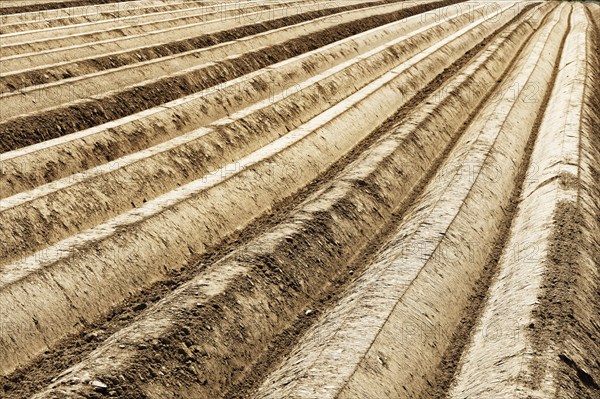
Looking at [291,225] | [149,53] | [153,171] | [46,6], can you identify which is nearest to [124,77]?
[149,53]

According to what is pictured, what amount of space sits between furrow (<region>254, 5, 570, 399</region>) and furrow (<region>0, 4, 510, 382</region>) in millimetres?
2372

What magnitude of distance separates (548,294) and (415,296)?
4.97 feet

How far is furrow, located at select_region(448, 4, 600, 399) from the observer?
7039 mm

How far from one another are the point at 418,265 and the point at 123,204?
4.76 metres

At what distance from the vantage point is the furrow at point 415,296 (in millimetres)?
7121

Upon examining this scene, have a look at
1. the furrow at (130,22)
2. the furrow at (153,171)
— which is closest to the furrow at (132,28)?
the furrow at (130,22)

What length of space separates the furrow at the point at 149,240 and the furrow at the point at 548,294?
393 centimetres

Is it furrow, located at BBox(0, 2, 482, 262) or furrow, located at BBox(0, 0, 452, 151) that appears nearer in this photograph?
furrow, located at BBox(0, 2, 482, 262)

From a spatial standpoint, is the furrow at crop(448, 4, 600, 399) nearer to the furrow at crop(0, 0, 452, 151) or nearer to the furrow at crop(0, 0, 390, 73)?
the furrow at crop(0, 0, 452, 151)

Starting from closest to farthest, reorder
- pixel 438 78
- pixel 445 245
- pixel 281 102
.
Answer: pixel 445 245, pixel 281 102, pixel 438 78

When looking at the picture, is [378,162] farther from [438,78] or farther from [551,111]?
[438,78]

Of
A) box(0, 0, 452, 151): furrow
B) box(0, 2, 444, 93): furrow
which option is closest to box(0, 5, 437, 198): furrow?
A: box(0, 0, 452, 151): furrow

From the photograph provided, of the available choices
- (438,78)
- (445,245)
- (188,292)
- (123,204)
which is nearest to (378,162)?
(445,245)

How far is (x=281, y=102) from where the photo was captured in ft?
53.1
